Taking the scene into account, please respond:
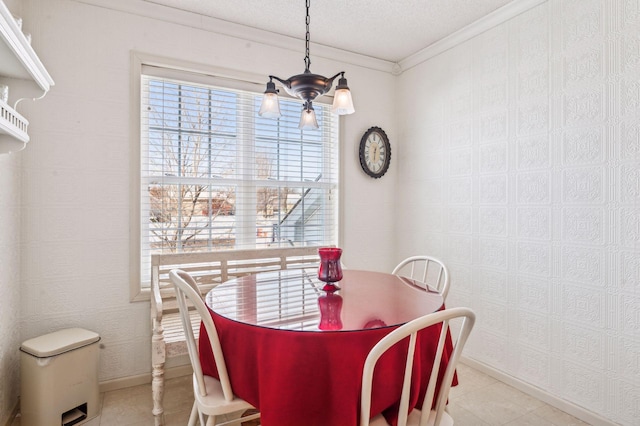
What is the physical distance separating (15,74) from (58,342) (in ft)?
4.85

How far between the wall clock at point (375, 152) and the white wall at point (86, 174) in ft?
5.21

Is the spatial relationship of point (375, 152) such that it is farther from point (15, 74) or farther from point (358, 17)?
point (15, 74)

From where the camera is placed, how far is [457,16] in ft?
8.81

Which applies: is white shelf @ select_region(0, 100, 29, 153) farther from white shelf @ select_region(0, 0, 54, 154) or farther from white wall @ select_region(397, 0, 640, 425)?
white wall @ select_region(397, 0, 640, 425)

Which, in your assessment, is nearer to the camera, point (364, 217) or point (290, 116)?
point (290, 116)

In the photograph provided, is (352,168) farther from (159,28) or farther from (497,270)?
(159,28)

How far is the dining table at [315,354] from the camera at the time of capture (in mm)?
1202

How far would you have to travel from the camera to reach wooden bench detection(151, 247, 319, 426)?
1.98 m

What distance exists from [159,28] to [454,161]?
250cm

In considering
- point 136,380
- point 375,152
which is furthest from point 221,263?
point 375,152

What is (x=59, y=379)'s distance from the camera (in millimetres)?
1956

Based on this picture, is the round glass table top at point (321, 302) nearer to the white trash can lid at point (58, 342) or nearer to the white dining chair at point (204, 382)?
the white dining chair at point (204, 382)

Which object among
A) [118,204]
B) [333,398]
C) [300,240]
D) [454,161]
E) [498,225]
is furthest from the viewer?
[300,240]

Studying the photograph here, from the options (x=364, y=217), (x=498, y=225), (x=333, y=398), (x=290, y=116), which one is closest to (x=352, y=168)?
(x=364, y=217)
